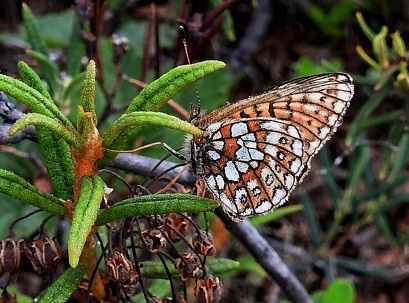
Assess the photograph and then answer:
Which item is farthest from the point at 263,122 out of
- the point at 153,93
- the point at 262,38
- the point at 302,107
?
the point at 262,38

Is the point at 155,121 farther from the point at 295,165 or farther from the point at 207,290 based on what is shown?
the point at 295,165

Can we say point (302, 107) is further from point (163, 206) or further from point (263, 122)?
point (163, 206)

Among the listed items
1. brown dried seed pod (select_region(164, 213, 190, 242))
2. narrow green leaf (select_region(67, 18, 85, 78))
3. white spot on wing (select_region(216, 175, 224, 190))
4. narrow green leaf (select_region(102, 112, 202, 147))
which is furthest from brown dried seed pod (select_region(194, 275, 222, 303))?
narrow green leaf (select_region(67, 18, 85, 78))

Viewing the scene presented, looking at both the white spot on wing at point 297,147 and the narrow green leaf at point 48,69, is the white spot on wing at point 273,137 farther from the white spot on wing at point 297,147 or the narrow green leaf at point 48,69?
the narrow green leaf at point 48,69

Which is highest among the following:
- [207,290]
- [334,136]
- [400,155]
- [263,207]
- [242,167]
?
[334,136]

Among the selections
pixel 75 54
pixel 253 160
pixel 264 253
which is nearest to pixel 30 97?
pixel 253 160
